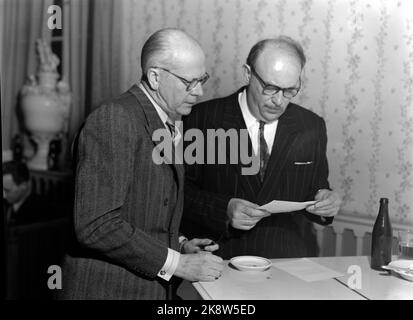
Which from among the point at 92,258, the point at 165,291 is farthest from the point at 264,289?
the point at 92,258

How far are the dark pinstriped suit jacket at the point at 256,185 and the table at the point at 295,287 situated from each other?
1.57ft

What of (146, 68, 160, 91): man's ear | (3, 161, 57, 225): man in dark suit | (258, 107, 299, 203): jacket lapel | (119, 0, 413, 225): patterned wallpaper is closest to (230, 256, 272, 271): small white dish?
(258, 107, 299, 203): jacket lapel

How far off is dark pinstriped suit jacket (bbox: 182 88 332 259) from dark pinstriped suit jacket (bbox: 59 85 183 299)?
0.52 meters

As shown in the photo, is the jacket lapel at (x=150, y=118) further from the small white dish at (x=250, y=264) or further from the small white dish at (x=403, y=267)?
the small white dish at (x=403, y=267)

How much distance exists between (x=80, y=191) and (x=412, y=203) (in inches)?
57.5

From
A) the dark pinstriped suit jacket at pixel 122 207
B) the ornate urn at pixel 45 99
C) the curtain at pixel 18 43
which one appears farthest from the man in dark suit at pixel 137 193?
the curtain at pixel 18 43

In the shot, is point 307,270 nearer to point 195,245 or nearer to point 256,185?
point 195,245

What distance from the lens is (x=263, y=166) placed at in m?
1.92

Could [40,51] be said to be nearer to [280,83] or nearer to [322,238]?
[280,83]

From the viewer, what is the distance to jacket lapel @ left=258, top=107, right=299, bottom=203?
191 cm

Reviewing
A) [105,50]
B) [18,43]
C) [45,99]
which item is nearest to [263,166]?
[105,50]

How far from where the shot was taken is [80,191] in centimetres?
121

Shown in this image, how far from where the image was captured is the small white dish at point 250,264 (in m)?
1.40

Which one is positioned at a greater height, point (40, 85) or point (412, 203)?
point (40, 85)
